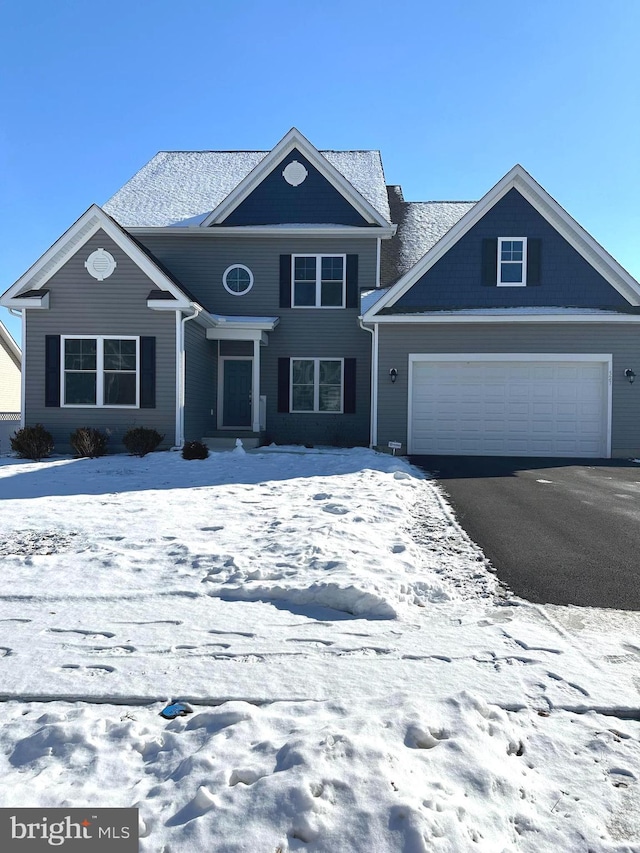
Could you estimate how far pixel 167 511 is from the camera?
279 inches

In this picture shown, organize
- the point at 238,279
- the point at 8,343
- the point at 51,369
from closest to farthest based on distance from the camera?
the point at 51,369 → the point at 238,279 → the point at 8,343

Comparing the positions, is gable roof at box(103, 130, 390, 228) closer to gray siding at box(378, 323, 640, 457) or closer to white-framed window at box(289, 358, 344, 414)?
gray siding at box(378, 323, 640, 457)

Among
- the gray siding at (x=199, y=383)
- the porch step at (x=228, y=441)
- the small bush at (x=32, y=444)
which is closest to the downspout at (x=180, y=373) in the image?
the gray siding at (x=199, y=383)

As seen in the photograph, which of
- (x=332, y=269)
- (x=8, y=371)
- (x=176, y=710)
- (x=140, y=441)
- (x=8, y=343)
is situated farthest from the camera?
(x=8, y=371)

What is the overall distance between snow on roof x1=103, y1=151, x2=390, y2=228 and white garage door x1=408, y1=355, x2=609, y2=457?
17.3 ft

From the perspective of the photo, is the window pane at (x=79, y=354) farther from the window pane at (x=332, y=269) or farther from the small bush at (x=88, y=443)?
the window pane at (x=332, y=269)

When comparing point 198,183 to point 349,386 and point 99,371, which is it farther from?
point 349,386

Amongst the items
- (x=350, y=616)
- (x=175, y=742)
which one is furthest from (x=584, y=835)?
(x=350, y=616)

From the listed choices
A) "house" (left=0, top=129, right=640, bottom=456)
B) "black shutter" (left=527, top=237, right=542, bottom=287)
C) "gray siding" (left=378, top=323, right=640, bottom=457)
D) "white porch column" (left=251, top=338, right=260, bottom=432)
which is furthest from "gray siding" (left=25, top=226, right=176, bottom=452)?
"black shutter" (left=527, top=237, right=542, bottom=287)

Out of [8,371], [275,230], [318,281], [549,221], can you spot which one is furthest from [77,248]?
[8,371]

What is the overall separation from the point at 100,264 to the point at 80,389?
290 centimetres

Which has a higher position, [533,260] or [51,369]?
[533,260]

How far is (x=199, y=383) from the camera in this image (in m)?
14.9

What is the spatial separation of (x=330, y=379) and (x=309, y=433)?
64.5 inches
